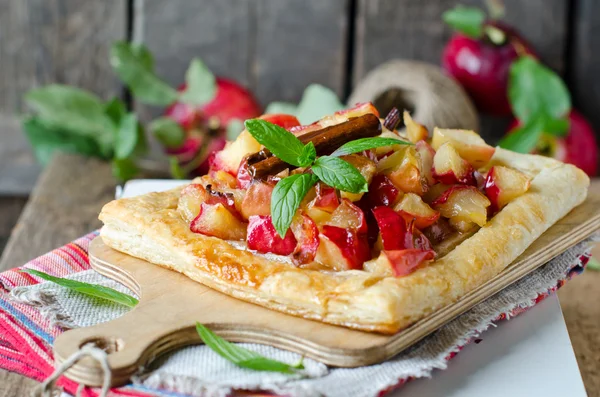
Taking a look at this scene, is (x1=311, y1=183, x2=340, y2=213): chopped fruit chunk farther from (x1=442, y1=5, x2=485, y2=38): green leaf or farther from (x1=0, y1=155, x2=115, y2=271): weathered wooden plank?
(x1=442, y1=5, x2=485, y2=38): green leaf

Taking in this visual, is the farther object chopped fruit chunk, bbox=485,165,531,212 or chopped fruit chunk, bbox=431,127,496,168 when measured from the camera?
chopped fruit chunk, bbox=431,127,496,168

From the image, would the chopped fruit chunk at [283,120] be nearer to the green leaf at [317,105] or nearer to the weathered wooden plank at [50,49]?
the green leaf at [317,105]

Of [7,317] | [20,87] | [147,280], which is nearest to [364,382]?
[147,280]

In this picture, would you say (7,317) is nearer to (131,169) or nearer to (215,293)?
(215,293)

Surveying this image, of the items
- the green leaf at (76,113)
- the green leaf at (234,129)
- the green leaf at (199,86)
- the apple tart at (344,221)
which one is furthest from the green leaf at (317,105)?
the apple tart at (344,221)

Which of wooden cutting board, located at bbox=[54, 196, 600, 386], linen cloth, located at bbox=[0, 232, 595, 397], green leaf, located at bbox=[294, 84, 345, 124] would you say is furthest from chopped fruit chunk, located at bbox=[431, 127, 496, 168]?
green leaf, located at bbox=[294, 84, 345, 124]

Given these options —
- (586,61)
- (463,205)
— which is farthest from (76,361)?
(586,61)
